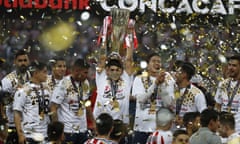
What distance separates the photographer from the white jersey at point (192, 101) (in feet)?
29.1

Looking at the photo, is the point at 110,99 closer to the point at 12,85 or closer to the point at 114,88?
the point at 114,88

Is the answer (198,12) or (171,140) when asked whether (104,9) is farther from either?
(171,140)

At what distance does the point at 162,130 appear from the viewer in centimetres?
790

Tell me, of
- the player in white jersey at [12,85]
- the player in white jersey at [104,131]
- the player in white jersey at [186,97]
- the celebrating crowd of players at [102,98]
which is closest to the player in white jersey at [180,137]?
the player in white jersey at [104,131]

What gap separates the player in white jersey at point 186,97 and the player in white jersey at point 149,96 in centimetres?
10

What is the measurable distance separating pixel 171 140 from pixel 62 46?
532cm

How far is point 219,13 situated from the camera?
459 inches

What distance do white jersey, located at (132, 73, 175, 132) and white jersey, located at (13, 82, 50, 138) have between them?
1059mm

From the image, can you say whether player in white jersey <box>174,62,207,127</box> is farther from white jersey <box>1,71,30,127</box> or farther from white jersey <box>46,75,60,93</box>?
white jersey <box>1,71,30,127</box>

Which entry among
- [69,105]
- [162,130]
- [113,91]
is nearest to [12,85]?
[69,105]

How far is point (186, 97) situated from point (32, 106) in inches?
69.7

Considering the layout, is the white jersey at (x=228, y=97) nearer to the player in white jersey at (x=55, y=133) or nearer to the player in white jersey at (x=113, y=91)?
the player in white jersey at (x=113, y=91)

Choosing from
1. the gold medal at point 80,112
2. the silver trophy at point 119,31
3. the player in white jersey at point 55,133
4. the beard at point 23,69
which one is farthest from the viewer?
the silver trophy at point 119,31

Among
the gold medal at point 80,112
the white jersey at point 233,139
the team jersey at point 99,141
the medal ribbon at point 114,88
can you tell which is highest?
the medal ribbon at point 114,88
